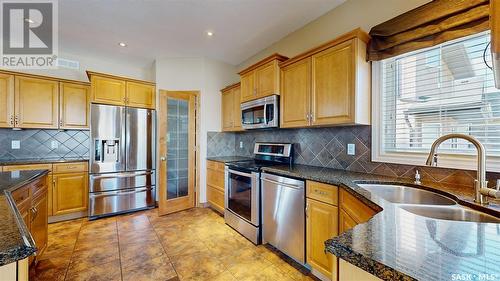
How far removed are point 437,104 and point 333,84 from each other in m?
0.83

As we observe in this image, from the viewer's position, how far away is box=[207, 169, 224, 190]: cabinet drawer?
3.40 meters

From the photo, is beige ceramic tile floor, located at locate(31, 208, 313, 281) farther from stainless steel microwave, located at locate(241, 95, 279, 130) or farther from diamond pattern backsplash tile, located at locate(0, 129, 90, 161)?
stainless steel microwave, located at locate(241, 95, 279, 130)

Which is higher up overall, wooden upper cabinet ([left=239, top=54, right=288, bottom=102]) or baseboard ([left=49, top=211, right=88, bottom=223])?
wooden upper cabinet ([left=239, top=54, right=288, bottom=102])

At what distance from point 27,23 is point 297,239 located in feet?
14.0

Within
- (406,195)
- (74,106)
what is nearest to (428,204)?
(406,195)

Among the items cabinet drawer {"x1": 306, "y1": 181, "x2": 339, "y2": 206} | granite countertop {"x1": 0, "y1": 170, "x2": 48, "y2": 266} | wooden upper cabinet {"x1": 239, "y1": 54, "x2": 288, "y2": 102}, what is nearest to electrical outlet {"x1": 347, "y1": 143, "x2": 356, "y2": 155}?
cabinet drawer {"x1": 306, "y1": 181, "x2": 339, "y2": 206}

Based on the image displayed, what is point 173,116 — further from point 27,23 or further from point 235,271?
point 235,271

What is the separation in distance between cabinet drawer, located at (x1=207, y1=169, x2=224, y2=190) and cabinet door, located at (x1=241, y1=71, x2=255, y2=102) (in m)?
1.28

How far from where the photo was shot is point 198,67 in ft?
12.8

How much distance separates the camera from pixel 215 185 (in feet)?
11.7

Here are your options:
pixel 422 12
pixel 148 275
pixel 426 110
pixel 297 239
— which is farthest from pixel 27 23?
pixel 426 110

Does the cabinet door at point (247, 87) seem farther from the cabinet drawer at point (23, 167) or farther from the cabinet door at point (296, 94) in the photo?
the cabinet drawer at point (23, 167)

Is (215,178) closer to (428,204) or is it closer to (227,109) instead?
(227,109)

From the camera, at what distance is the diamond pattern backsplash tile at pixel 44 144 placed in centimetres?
315
